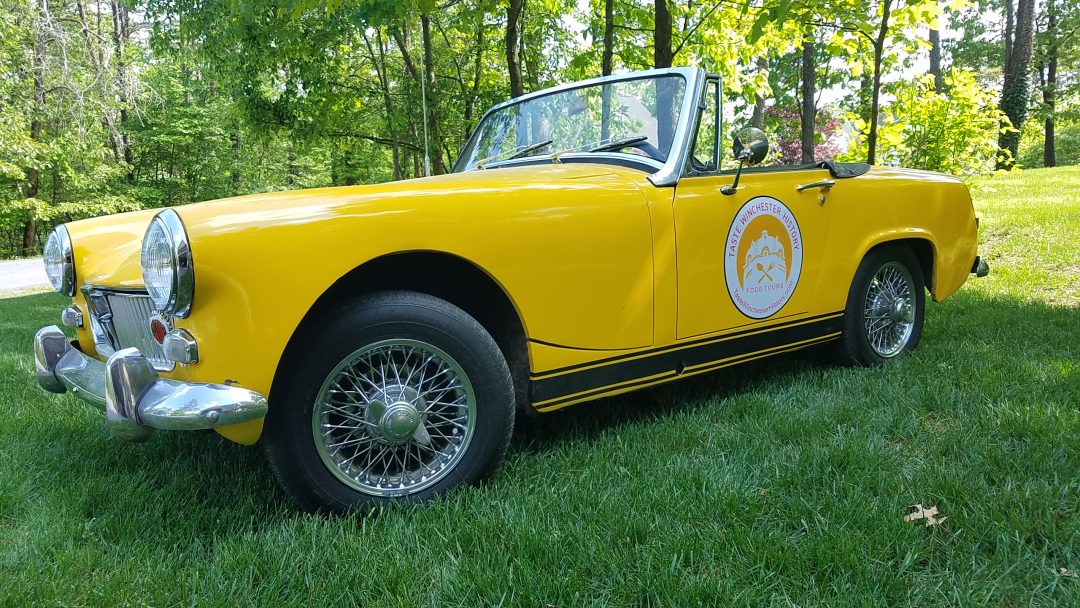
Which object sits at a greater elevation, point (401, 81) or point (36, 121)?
point (36, 121)

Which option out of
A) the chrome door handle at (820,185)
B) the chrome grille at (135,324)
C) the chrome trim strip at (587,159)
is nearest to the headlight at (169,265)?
the chrome grille at (135,324)

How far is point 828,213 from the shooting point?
3449 millimetres

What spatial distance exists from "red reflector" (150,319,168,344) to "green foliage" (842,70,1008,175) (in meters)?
7.87

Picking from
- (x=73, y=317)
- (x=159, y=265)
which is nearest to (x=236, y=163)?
(x=73, y=317)

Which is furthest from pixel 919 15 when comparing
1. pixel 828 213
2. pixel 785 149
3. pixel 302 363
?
pixel 785 149

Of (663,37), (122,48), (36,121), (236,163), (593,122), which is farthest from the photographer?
(236,163)

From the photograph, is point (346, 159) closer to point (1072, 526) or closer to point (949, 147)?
point (949, 147)

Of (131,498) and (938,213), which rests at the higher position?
(938,213)

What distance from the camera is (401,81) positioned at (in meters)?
12.6

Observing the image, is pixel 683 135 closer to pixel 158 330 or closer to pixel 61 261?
pixel 158 330

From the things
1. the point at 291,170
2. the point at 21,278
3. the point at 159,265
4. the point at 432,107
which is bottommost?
the point at 21,278

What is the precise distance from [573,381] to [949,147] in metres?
7.73

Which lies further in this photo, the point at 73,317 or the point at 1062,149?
the point at 1062,149

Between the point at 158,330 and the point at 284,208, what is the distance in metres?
0.57
